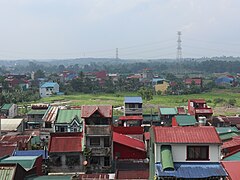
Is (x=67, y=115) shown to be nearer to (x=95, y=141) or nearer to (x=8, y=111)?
(x=95, y=141)

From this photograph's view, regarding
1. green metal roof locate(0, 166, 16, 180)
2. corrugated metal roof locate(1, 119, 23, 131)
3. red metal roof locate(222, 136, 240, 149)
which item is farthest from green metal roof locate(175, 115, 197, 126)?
green metal roof locate(0, 166, 16, 180)

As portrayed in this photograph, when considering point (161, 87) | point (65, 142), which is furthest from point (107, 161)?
point (161, 87)

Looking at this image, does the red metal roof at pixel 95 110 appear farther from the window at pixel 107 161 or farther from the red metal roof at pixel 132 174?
the red metal roof at pixel 132 174

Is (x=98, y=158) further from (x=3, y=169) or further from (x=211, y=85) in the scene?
(x=211, y=85)

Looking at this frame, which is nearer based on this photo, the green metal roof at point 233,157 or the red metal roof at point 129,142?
the green metal roof at point 233,157

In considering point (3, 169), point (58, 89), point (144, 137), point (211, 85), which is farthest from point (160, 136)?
point (211, 85)

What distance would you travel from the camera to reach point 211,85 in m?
93.1

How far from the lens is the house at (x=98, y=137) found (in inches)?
834

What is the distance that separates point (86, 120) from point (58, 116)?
6766mm

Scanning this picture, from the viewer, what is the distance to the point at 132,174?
60.5ft

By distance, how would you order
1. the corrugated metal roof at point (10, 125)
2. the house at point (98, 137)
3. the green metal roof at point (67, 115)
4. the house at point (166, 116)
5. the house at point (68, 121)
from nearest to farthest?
the house at point (98, 137) < the house at point (68, 121) < the green metal roof at point (67, 115) < the corrugated metal roof at point (10, 125) < the house at point (166, 116)

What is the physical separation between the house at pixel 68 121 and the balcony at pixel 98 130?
15.8ft

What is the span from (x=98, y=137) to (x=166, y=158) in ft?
25.9

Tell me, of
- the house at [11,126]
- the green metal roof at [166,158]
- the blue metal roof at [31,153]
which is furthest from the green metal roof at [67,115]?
the green metal roof at [166,158]
